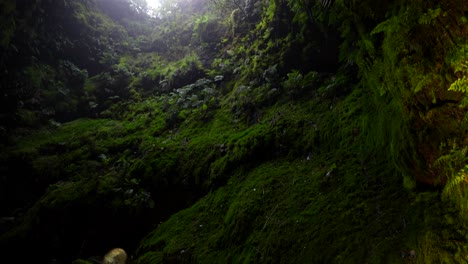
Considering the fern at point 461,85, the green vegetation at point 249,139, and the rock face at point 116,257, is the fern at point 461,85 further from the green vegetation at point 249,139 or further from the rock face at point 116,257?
the rock face at point 116,257

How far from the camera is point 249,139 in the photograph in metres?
5.25

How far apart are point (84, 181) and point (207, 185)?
10.9 ft

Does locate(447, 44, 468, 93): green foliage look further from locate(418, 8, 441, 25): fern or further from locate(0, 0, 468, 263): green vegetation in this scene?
locate(418, 8, 441, 25): fern

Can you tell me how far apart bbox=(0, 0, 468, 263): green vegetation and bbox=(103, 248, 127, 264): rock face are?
198mm

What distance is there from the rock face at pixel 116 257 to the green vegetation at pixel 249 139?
198 millimetres

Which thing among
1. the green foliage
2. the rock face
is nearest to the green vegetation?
the green foliage

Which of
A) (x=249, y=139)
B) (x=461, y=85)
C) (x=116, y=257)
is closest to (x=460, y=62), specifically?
(x=461, y=85)

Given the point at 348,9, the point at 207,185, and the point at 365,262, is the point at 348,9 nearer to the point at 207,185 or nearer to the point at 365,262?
the point at 365,262

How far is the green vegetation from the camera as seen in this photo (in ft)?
7.73

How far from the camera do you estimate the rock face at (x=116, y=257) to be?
492cm

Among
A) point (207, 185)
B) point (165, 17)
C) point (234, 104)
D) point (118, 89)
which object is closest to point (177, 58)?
point (118, 89)

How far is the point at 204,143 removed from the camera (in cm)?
618

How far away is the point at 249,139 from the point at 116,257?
3.04 meters

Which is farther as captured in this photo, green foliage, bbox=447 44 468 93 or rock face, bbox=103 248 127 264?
rock face, bbox=103 248 127 264
